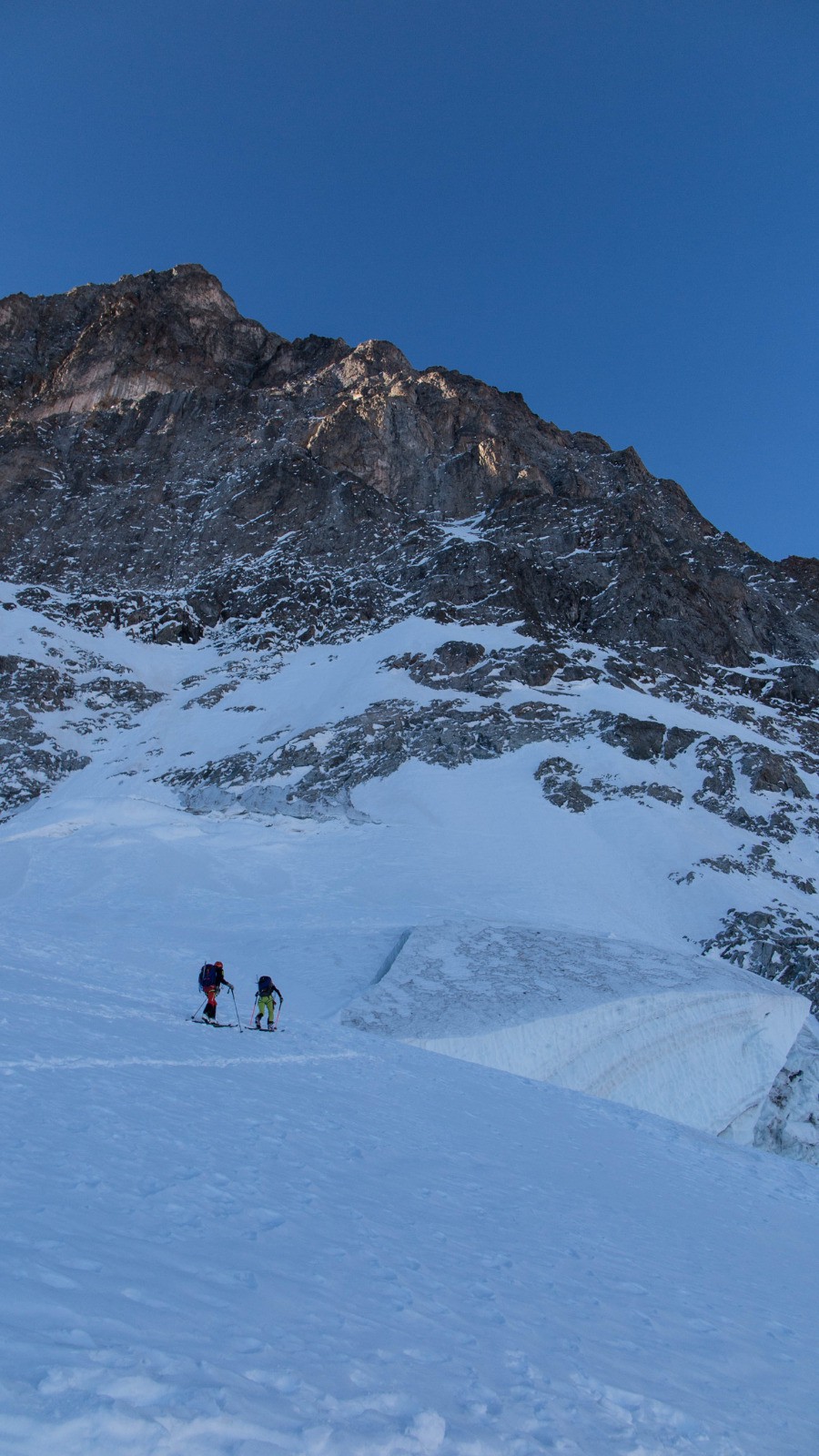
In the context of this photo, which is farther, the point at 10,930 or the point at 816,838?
the point at 816,838

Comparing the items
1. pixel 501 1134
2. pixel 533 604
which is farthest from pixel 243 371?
pixel 501 1134

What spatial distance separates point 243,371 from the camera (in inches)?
4469

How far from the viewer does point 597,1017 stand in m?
17.0

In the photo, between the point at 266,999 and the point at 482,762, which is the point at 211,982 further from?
the point at 482,762

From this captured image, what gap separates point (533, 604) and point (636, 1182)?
63.3m

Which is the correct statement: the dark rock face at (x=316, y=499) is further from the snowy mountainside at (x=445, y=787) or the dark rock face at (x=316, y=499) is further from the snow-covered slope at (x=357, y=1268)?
the snow-covered slope at (x=357, y=1268)

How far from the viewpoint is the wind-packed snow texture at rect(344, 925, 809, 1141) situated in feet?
52.4

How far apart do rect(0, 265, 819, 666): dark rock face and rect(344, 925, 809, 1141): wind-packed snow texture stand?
44.9 m

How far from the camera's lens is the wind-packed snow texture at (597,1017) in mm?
15984

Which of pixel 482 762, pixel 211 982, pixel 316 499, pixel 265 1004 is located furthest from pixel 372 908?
pixel 316 499

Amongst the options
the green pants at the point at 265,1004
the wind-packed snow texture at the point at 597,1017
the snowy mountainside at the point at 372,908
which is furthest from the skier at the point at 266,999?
the wind-packed snow texture at the point at 597,1017

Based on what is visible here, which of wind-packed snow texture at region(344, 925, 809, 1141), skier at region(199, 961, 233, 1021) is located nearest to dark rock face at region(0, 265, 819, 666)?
wind-packed snow texture at region(344, 925, 809, 1141)

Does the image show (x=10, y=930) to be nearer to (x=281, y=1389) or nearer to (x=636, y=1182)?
(x=636, y=1182)

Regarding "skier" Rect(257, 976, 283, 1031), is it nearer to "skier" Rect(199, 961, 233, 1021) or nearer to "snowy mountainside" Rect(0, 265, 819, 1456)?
"skier" Rect(199, 961, 233, 1021)
